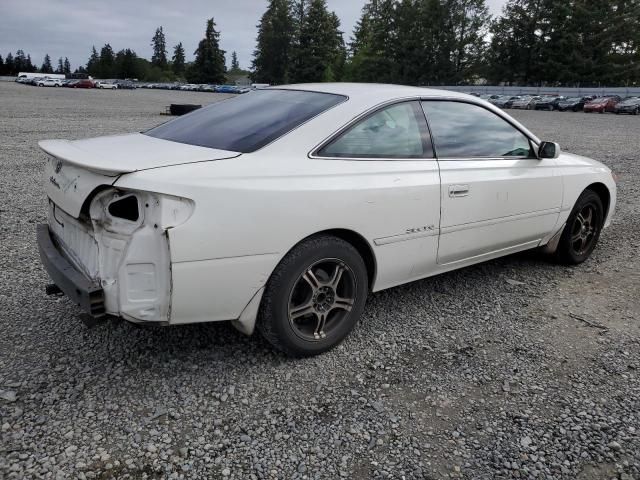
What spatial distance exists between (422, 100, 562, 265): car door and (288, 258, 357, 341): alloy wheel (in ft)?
2.58

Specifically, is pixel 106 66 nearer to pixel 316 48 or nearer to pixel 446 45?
pixel 316 48

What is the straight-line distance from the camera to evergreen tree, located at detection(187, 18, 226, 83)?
100m

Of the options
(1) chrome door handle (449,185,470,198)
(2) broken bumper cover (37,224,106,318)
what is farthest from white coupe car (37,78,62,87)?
(1) chrome door handle (449,185,470,198)

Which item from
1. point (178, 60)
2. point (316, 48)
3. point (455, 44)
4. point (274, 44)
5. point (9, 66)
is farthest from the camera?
point (178, 60)

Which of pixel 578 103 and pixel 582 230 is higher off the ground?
pixel 578 103

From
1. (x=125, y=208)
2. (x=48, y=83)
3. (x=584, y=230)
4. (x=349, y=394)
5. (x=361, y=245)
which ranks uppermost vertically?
(x=48, y=83)

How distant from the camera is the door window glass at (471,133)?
11.9 ft

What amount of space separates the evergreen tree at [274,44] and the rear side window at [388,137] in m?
94.2

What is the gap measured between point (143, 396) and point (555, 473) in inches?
76.0

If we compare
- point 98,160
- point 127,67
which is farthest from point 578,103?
point 127,67

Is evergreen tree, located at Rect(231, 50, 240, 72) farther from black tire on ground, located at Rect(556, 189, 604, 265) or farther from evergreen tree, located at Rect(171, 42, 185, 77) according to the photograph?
black tire on ground, located at Rect(556, 189, 604, 265)

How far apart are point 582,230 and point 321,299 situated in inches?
115

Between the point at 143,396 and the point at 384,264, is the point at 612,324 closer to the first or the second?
the point at 384,264

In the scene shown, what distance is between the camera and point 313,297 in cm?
301
